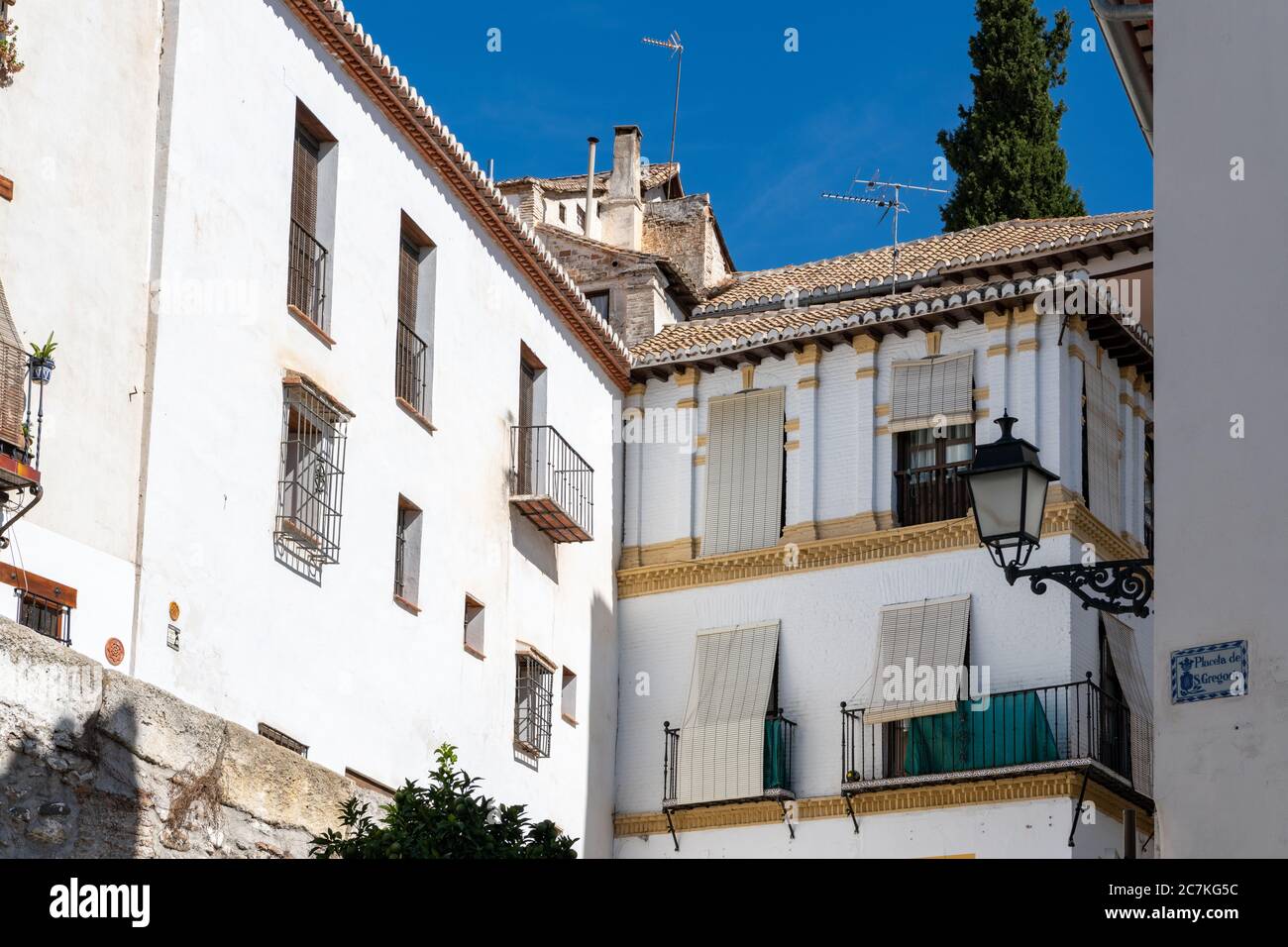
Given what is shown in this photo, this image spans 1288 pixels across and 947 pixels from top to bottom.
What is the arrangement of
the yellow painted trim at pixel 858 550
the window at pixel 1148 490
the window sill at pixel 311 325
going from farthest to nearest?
the window at pixel 1148 490, the yellow painted trim at pixel 858 550, the window sill at pixel 311 325

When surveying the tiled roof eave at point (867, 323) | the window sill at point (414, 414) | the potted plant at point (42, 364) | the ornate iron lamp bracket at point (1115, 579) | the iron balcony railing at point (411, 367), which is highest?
the tiled roof eave at point (867, 323)

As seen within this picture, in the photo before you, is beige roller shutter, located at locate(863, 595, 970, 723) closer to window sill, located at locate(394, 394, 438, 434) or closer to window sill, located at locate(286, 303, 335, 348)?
window sill, located at locate(394, 394, 438, 434)

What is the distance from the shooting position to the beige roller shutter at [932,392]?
24.7 m

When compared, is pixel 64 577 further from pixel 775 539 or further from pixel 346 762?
pixel 775 539

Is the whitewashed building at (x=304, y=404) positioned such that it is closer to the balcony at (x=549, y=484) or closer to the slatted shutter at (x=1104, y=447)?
the balcony at (x=549, y=484)

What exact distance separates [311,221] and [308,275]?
57 centimetres

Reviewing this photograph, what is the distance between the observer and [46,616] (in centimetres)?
1541

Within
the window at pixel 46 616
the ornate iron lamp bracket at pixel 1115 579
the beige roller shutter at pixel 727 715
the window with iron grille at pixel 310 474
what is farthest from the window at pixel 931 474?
the ornate iron lamp bracket at pixel 1115 579

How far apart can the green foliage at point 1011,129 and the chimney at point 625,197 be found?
6001 millimetres

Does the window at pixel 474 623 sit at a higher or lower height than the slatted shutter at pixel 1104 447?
lower

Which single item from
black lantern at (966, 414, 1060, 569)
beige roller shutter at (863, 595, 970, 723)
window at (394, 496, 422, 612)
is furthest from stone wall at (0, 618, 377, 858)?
beige roller shutter at (863, 595, 970, 723)

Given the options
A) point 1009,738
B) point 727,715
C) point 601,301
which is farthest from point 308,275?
point 601,301

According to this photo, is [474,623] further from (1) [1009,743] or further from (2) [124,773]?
(2) [124,773]

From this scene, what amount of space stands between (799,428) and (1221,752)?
16.2 metres
